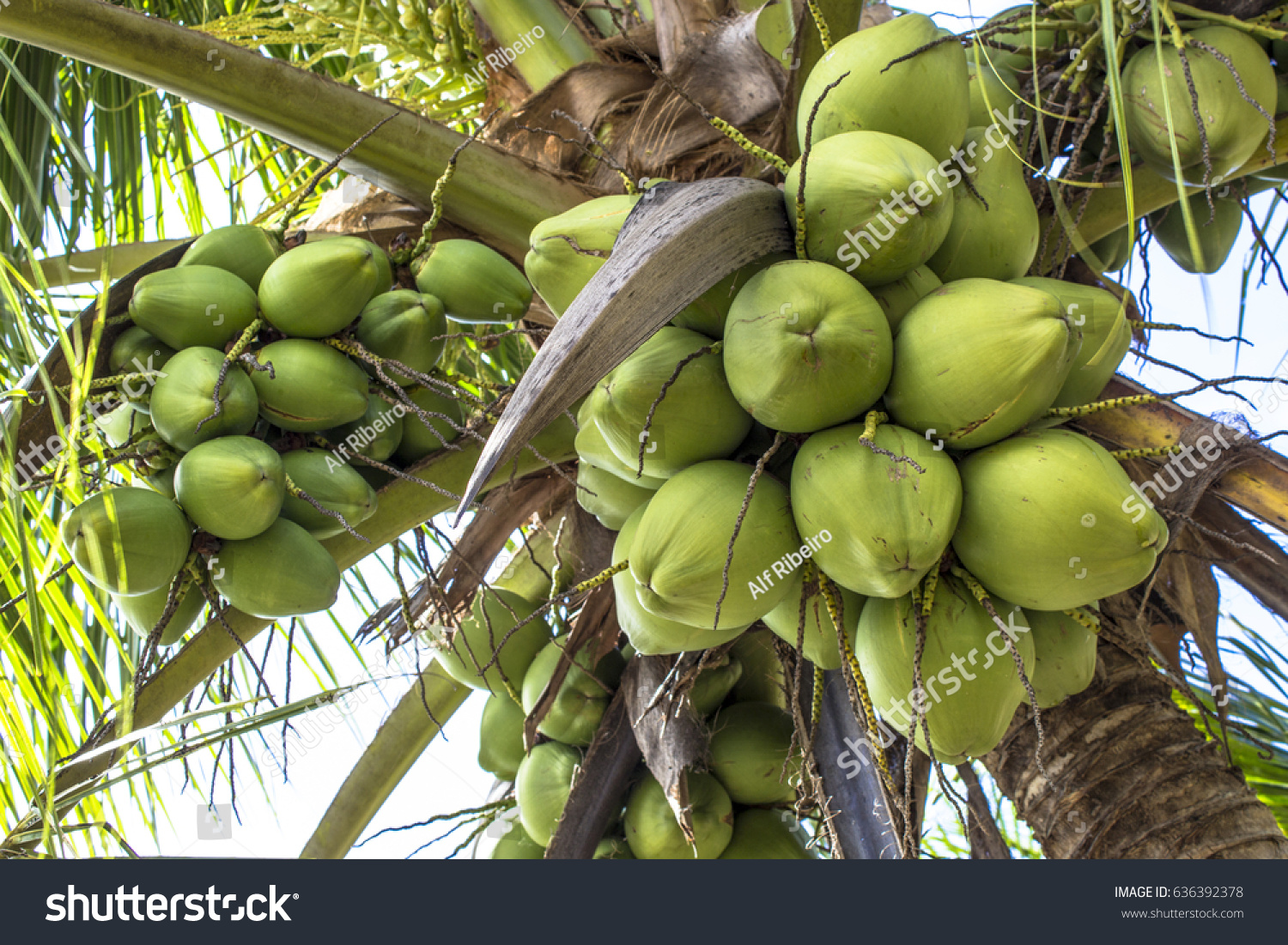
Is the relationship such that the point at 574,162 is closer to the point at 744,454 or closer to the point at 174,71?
the point at 174,71

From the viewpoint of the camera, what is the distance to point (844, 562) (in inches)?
35.2

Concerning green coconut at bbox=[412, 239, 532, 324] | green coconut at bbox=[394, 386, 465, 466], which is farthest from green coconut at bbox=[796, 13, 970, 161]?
green coconut at bbox=[394, 386, 465, 466]

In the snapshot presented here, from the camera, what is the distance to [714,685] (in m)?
1.52

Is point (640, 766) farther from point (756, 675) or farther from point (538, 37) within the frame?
point (538, 37)

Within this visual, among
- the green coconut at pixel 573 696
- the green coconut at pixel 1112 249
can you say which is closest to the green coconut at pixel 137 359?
the green coconut at pixel 573 696

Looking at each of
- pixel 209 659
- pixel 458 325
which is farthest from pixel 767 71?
pixel 209 659

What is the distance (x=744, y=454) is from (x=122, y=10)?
2.98ft

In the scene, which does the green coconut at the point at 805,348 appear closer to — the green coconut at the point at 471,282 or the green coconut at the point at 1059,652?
the green coconut at the point at 1059,652

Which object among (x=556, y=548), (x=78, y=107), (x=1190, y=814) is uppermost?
(x=78, y=107)

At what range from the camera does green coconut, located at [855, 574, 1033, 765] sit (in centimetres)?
95

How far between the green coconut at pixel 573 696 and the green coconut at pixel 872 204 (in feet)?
2.65

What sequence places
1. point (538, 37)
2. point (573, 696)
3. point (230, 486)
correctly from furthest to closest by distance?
1. point (538, 37)
2. point (573, 696)
3. point (230, 486)

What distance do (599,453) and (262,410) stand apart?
41cm

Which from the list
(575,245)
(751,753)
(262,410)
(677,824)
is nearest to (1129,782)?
(751,753)
